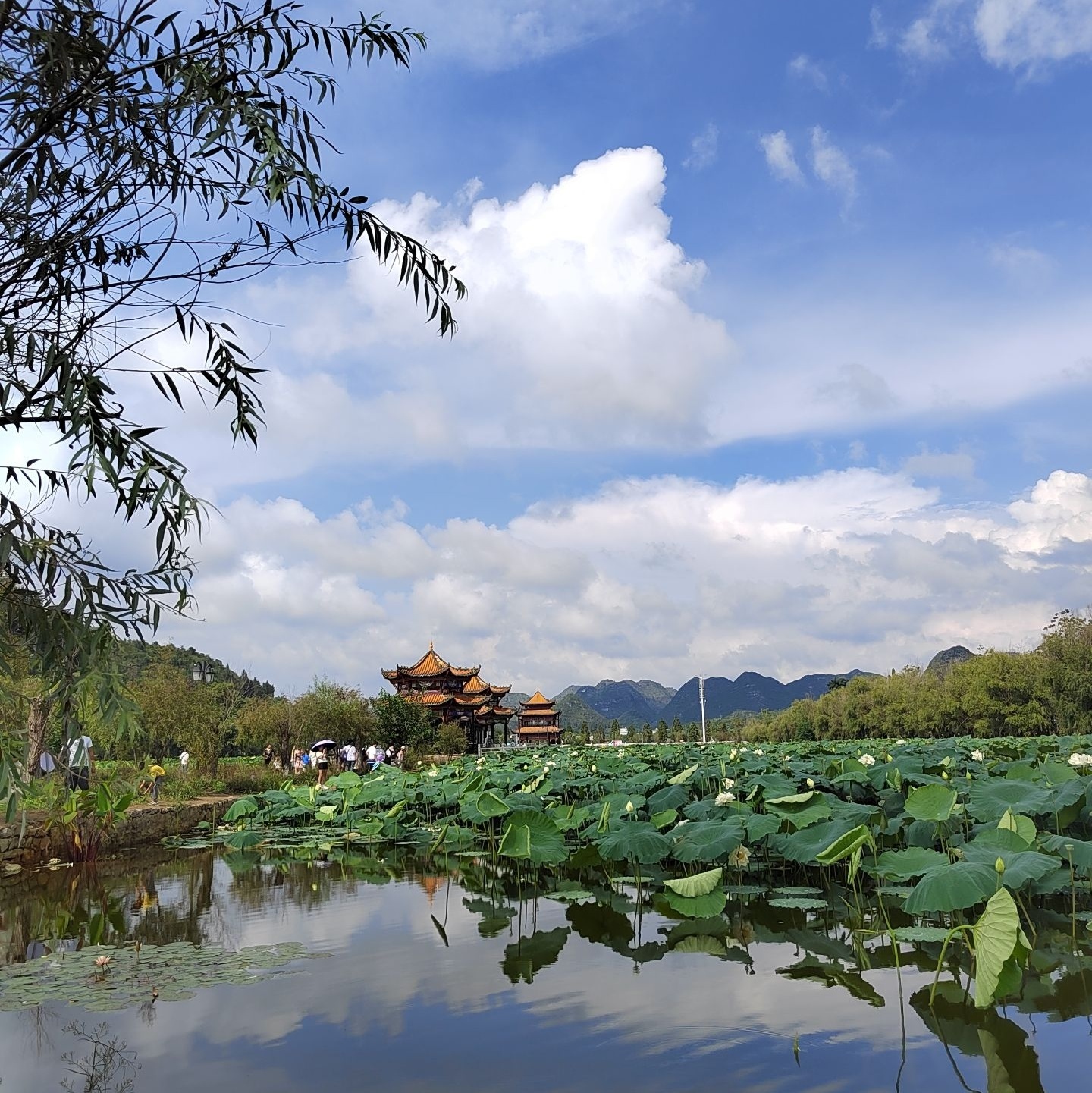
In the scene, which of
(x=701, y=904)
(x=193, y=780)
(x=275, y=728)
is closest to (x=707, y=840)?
(x=701, y=904)

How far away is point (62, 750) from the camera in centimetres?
329

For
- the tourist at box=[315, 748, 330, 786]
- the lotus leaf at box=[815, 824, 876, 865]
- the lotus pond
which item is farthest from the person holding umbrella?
the lotus leaf at box=[815, 824, 876, 865]

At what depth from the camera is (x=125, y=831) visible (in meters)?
9.95

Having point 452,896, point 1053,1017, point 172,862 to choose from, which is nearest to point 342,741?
point 172,862

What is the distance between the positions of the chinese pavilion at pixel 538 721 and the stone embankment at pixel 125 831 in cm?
3269

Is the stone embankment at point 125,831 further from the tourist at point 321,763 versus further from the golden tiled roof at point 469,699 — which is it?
the golden tiled roof at point 469,699

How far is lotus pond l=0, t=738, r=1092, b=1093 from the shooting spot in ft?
10.2

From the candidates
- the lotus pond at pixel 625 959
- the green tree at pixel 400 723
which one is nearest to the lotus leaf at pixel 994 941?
the lotus pond at pixel 625 959

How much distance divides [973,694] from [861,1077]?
33.4 meters

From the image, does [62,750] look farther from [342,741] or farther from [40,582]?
[342,741]

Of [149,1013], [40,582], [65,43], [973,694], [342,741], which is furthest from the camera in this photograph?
[973,694]

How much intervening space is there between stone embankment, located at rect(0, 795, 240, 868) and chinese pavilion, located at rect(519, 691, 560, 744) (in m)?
32.7

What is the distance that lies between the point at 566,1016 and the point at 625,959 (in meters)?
0.90

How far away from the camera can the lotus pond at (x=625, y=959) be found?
3.11m
